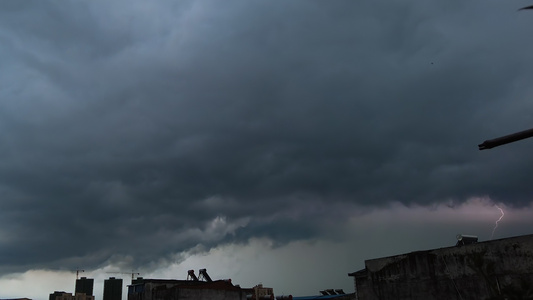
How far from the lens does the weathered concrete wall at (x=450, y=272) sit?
29.8 metres

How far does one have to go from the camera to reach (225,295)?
68250mm

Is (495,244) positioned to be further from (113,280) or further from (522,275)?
(113,280)

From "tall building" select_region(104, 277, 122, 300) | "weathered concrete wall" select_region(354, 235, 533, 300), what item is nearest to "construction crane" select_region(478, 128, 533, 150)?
"weathered concrete wall" select_region(354, 235, 533, 300)

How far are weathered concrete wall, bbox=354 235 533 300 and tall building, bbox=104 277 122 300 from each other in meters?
91.4

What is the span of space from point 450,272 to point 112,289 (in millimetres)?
103037

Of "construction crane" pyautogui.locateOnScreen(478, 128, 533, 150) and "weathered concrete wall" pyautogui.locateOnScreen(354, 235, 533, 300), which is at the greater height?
"construction crane" pyautogui.locateOnScreen(478, 128, 533, 150)

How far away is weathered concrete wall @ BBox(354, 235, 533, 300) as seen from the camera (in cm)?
2981

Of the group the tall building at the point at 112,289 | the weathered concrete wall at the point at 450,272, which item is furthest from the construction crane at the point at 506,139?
the tall building at the point at 112,289

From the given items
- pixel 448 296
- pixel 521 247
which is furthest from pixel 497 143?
pixel 448 296

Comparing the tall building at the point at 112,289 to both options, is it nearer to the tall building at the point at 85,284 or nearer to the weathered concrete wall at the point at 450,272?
the tall building at the point at 85,284

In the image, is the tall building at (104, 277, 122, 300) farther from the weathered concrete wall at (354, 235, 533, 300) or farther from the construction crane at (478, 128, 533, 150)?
the construction crane at (478, 128, 533, 150)

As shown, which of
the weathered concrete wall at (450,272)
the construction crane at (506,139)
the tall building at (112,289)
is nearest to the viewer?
the construction crane at (506,139)

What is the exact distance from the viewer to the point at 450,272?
33594 mm

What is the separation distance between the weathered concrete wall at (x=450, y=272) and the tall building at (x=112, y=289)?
91.4 metres
